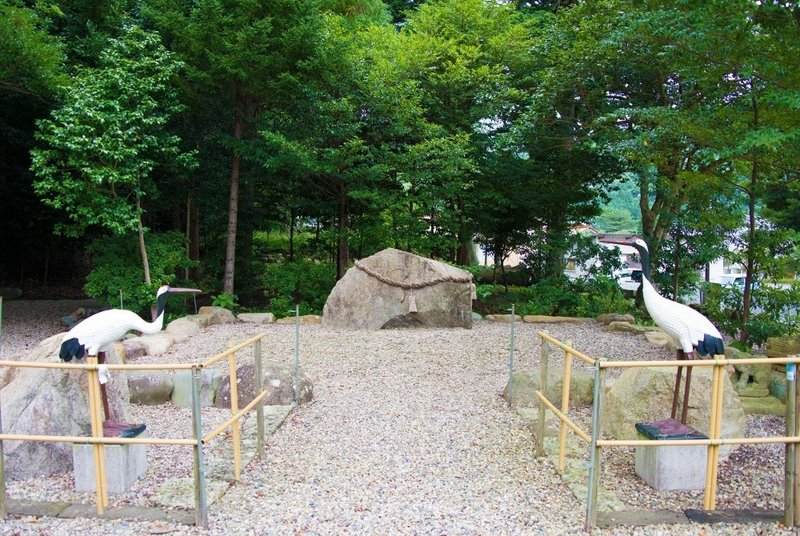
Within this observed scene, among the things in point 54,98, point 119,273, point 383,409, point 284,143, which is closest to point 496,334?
point 383,409

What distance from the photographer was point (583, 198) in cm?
1133

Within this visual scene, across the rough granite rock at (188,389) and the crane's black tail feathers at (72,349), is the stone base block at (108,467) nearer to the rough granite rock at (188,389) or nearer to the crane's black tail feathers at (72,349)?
the crane's black tail feathers at (72,349)

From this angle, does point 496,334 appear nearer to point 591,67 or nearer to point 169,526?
point 591,67

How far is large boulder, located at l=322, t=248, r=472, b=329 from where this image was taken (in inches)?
328

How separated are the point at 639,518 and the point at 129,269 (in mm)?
7835

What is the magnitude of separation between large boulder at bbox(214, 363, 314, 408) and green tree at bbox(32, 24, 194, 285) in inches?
154

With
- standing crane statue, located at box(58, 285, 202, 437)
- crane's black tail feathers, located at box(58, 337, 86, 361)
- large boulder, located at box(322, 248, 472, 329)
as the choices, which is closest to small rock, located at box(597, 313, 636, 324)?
large boulder, located at box(322, 248, 472, 329)

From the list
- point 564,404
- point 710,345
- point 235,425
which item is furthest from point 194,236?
point 710,345

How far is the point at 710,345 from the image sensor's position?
11.5ft

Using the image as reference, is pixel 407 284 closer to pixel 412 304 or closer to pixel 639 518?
pixel 412 304

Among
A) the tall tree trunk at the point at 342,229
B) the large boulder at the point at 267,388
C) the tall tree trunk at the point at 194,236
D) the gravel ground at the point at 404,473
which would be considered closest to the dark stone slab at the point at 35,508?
the gravel ground at the point at 404,473

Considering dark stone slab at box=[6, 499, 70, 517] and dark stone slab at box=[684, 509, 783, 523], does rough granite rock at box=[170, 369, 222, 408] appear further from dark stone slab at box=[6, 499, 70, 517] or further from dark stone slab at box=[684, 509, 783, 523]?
dark stone slab at box=[684, 509, 783, 523]

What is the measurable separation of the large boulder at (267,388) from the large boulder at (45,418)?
1.34 metres

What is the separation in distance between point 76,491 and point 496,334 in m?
5.67
